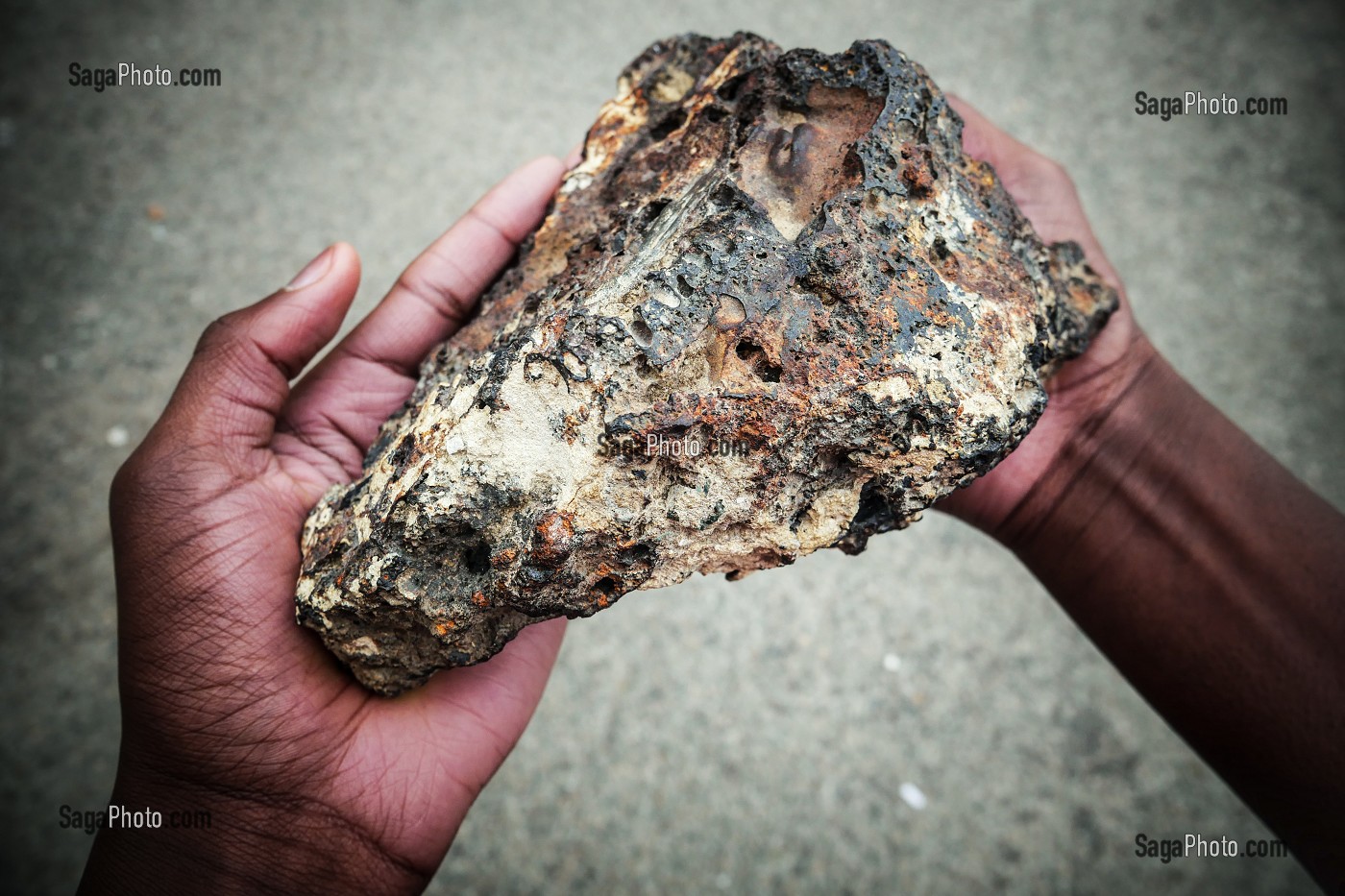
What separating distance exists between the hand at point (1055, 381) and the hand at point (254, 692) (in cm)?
132

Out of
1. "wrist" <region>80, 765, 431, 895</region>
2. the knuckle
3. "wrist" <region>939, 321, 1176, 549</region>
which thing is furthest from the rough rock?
"wrist" <region>939, 321, 1176, 549</region>

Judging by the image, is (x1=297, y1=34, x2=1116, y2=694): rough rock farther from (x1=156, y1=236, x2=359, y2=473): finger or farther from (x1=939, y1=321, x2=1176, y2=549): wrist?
(x1=939, y1=321, x2=1176, y2=549): wrist

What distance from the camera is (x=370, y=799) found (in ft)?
6.22

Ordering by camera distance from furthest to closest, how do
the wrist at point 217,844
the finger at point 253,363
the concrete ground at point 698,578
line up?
the concrete ground at point 698,578, the finger at point 253,363, the wrist at point 217,844

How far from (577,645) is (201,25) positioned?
2759 millimetres

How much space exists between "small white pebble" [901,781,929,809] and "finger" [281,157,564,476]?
200 cm

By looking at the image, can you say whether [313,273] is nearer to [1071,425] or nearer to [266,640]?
[266,640]

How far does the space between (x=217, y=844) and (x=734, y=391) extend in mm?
1362

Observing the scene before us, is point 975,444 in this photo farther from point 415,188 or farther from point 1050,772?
point 415,188

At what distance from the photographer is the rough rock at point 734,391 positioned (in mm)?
1509

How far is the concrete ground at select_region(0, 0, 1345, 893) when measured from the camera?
9.60ft

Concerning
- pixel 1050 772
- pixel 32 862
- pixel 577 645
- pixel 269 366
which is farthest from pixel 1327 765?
pixel 32 862

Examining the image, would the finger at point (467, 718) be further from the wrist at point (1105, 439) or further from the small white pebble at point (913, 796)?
the small white pebble at point (913, 796)

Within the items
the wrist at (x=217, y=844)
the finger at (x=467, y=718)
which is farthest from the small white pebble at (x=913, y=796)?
the wrist at (x=217, y=844)
